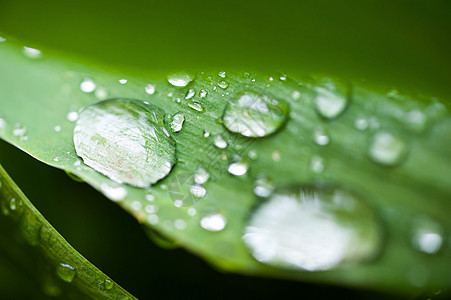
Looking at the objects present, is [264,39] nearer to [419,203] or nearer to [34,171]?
[419,203]

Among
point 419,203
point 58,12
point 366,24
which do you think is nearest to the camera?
point 419,203

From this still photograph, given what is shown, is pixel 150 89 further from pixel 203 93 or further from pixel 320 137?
pixel 320 137

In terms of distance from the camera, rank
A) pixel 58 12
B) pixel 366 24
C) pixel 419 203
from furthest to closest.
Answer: pixel 58 12
pixel 366 24
pixel 419 203

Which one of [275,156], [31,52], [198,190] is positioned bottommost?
[31,52]

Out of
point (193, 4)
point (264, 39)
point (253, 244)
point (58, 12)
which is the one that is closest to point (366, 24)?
point (264, 39)

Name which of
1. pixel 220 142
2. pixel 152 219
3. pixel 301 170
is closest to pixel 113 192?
pixel 152 219

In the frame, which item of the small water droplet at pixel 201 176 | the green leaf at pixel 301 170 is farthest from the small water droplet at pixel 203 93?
the small water droplet at pixel 201 176

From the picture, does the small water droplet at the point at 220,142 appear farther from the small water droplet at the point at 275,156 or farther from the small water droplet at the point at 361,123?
Result: the small water droplet at the point at 361,123
